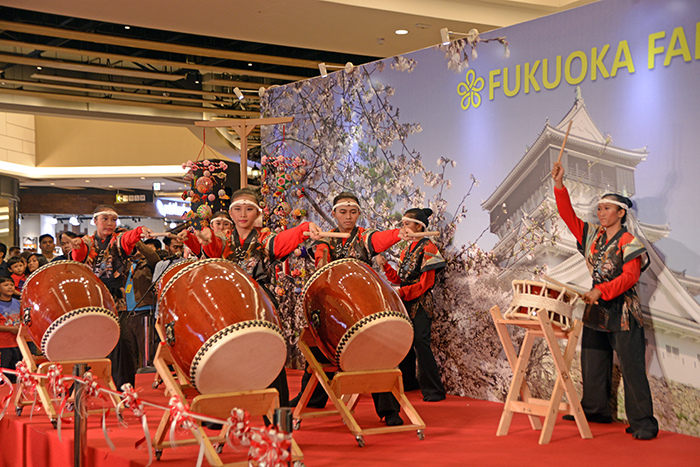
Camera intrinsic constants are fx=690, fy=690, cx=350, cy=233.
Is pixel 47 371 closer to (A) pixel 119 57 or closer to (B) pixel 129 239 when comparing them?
(B) pixel 129 239

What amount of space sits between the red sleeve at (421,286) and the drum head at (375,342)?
1240 mm

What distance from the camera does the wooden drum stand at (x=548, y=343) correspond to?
3.54 metres

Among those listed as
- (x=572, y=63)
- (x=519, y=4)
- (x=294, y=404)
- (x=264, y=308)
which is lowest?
(x=294, y=404)

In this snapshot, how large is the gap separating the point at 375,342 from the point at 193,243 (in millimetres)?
1196

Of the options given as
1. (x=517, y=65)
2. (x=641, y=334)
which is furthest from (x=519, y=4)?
(x=641, y=334)

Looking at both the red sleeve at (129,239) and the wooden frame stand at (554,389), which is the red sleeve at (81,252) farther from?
the wooden frame stand at (554,389)

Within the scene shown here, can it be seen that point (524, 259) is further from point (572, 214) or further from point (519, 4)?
point (519, 4)

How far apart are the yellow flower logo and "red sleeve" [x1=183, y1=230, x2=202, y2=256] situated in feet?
7.21

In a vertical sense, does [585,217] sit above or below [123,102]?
below

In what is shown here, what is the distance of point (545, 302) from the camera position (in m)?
3.55

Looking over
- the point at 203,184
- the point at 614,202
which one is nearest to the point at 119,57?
the point at 203,184

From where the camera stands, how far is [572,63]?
4.31 m

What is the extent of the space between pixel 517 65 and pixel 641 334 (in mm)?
1954

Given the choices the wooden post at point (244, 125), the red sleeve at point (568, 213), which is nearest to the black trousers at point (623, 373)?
the red sleeve at point (568, 213)
